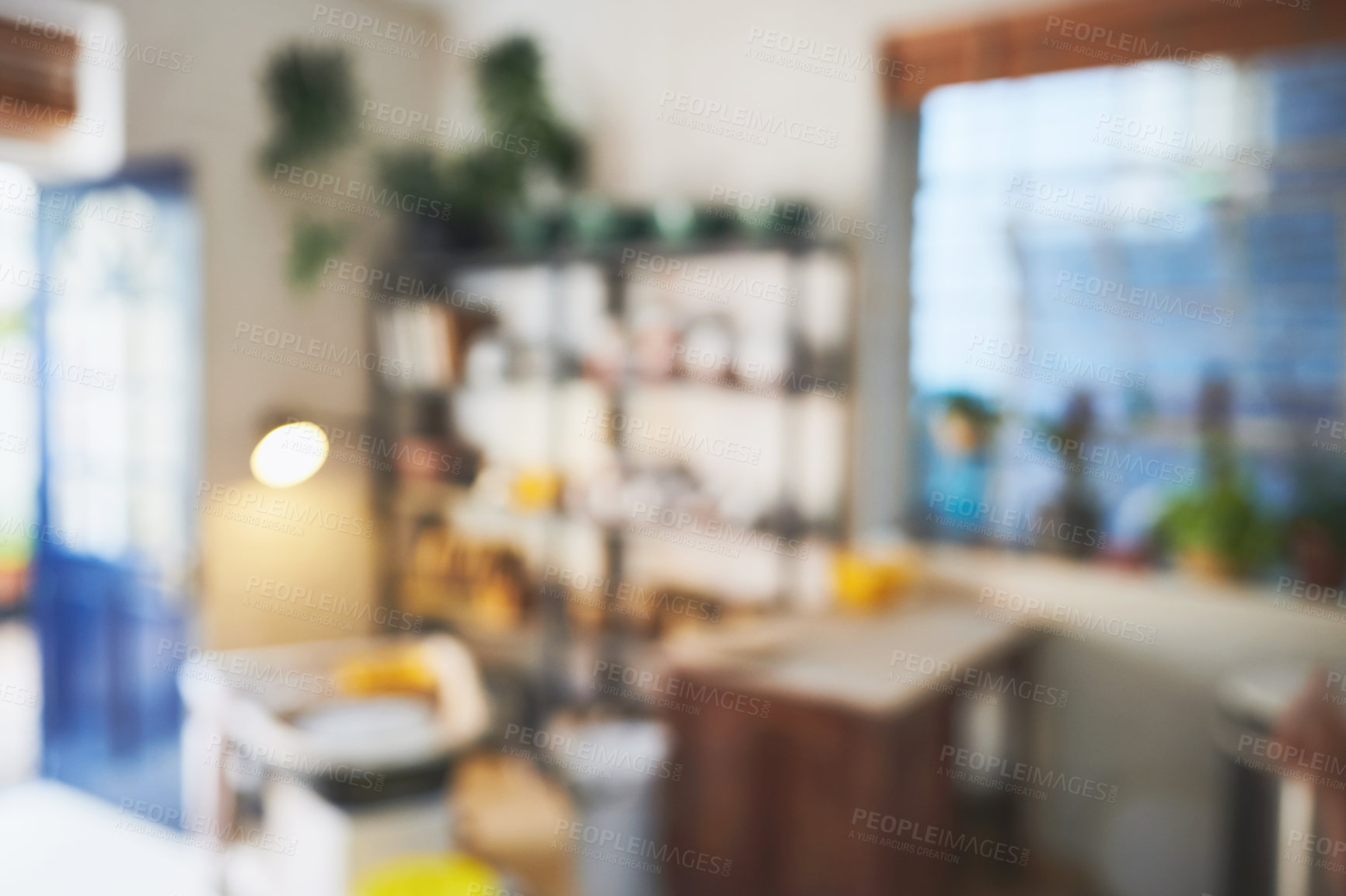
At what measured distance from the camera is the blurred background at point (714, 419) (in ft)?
7.32

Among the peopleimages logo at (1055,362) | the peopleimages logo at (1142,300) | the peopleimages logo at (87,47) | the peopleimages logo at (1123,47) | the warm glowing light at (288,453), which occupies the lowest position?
the warm glowing light at (288,453)

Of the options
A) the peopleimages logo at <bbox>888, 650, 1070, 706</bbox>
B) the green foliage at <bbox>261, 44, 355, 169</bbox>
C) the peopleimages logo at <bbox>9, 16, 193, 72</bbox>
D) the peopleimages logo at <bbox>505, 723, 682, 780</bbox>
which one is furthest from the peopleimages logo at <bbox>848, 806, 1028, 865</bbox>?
the peopleimages logo at <bbox>9, 16, 193, 72</bbox>

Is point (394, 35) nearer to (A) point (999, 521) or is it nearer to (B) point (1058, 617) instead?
(A) point (999, 521)

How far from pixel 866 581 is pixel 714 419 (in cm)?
86

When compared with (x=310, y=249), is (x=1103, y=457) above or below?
below

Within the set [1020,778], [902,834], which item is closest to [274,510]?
[902,834]

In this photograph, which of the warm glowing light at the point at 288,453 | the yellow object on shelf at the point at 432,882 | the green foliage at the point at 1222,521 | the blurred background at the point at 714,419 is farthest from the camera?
the green foliage at the point at 1222,521

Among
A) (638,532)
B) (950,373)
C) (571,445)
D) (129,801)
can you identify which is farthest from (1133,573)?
(129,801)

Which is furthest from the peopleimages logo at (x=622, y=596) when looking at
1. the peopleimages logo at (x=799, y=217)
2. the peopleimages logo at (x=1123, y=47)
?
the peopleimages logo at (x=1123, y=47)

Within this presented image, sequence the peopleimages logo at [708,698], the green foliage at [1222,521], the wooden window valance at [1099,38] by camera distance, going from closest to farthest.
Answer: the peopleimages logo at [708,698]
the wooden window valance at [1099,38]
the green foliage at [1222,521]

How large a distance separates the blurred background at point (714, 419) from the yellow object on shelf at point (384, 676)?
14mm

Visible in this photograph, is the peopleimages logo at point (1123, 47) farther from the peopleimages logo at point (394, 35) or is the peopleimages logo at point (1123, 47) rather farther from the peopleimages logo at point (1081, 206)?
the peopleimages logo at point (394, 35)

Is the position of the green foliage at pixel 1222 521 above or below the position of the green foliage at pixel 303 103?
below

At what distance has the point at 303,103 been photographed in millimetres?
3369
